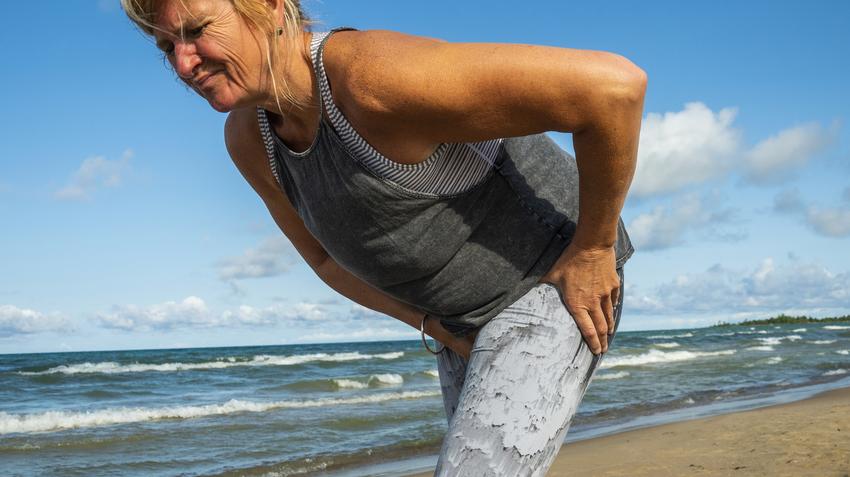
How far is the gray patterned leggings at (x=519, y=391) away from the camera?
5.50 feet

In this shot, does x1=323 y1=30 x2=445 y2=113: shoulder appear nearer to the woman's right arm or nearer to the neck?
the neck

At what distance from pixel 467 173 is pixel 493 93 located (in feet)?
0.90

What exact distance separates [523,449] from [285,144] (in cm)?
90

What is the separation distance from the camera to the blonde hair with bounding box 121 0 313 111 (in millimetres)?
1690

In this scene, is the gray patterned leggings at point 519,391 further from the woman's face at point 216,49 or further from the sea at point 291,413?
the sea at point 291,413

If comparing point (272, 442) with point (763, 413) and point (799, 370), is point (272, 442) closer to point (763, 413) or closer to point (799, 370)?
point (763, 413)

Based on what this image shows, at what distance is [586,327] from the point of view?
6.03 ft

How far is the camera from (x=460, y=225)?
1811 millimetres

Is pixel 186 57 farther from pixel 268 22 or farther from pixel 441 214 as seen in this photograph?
pixel 441 214

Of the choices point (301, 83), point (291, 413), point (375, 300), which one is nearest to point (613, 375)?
point (291, 413)

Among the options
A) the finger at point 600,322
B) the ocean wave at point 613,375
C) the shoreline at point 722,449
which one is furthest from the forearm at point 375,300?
the ocean wave at point 613,375

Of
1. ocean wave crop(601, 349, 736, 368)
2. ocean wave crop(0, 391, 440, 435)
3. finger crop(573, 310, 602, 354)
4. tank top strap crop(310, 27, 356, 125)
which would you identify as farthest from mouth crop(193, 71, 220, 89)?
ocean wave crop(601, 349, 736, 368)

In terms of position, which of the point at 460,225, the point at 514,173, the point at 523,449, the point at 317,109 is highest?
the point at 317,109

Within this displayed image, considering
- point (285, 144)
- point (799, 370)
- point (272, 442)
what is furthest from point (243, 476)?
point (799, 370)
